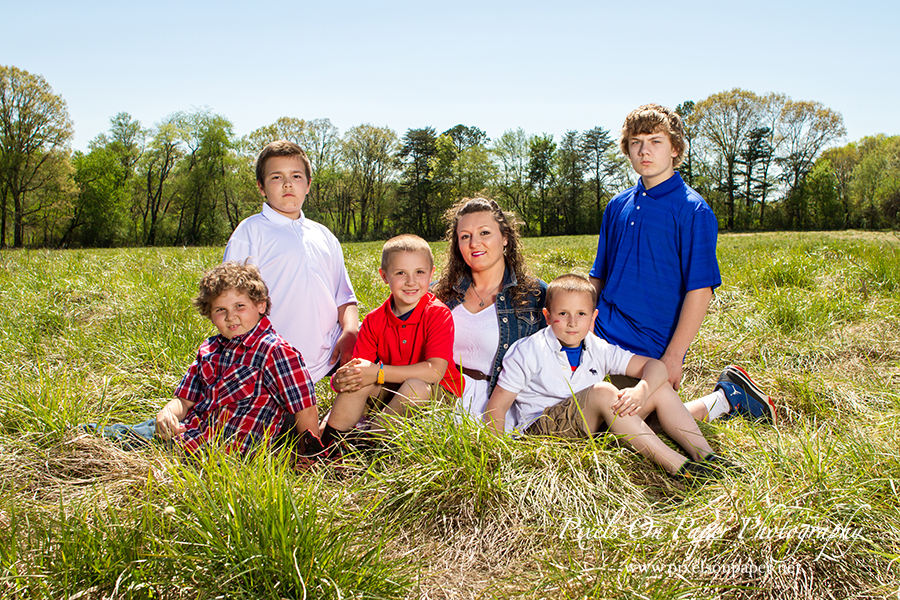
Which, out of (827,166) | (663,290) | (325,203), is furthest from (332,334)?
(827,166)

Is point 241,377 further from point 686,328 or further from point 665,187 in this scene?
point 665,187

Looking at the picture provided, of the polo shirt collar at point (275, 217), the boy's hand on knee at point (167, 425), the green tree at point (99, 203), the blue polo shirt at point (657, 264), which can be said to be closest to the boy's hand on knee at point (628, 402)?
the blue polo shirt at point (657, 264)

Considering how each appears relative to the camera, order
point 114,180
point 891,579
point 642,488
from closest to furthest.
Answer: point 891,579 < point 642,488 < point 114,180

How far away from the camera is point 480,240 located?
3.16 meters

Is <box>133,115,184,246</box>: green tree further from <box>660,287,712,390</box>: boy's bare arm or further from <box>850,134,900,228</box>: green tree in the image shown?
<box>850,134,900,228</box>: green tree

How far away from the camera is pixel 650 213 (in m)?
3.09

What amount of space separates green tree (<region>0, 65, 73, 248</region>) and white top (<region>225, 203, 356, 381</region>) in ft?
117

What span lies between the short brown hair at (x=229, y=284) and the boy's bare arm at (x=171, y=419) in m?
0.49

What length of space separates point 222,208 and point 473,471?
51.5 meters

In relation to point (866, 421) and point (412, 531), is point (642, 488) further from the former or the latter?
point (866, 421)

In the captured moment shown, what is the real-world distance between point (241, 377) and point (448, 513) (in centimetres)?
131

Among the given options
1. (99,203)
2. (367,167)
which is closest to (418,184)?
(367,167)

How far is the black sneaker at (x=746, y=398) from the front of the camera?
3.31 meters

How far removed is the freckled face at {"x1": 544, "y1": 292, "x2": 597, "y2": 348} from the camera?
286cm
